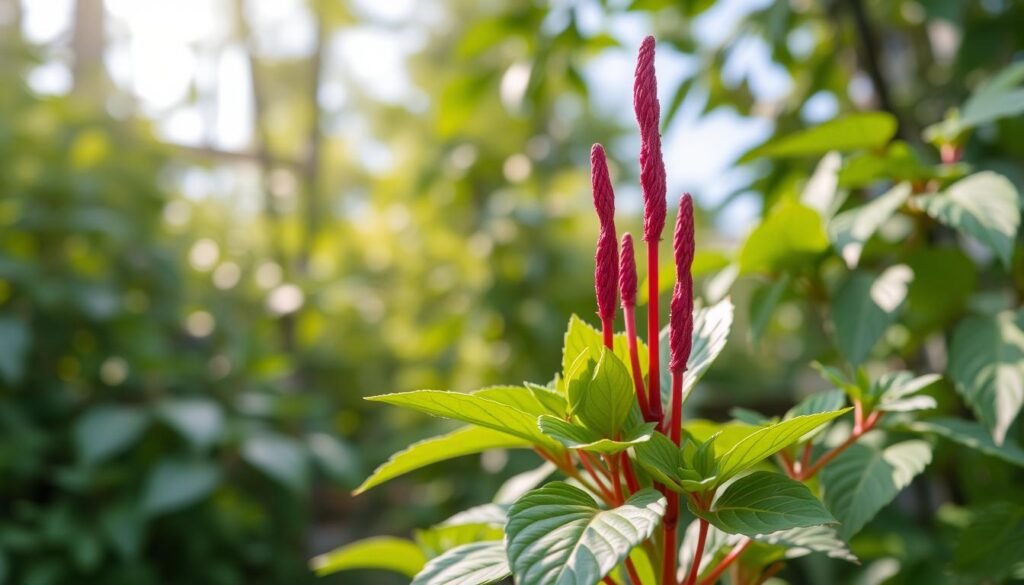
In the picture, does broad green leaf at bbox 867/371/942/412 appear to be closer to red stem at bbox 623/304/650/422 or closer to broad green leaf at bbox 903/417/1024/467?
broad green leaf at bbox 903/417/1024/467

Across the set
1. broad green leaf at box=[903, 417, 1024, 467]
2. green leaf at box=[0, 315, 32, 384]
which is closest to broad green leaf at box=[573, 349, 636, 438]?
broad green leaf at box=[903, 417, 1024, 467]

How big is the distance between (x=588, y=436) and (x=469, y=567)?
0.10 meters

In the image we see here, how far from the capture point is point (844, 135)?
0.83m

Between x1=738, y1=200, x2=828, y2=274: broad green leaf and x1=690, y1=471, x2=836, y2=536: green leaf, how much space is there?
328 millimetres

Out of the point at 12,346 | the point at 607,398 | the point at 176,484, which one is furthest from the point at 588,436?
the point at 12,346

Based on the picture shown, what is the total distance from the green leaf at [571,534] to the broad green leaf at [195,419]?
1.29 metres

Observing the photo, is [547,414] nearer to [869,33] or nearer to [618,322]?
[869,33]

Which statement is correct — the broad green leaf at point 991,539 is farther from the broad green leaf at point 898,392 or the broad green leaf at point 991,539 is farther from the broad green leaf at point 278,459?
the broad green leaf at point 278,459

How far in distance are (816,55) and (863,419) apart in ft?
3.05

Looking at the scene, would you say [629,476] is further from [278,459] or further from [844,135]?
[278,459]

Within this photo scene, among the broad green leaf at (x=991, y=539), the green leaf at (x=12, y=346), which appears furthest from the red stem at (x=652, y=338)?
the green leaf at (x=12, y=346)

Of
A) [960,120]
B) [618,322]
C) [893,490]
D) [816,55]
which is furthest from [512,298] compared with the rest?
[893,490]

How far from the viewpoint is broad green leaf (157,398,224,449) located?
5.30ft

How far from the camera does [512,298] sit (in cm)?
196
